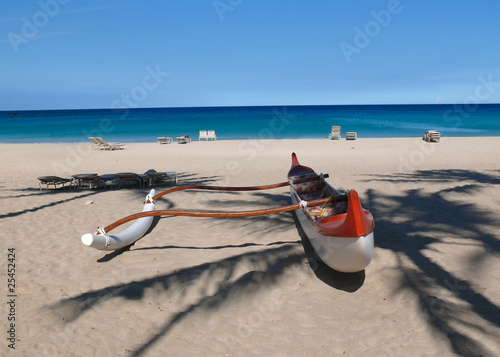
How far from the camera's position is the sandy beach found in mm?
3252

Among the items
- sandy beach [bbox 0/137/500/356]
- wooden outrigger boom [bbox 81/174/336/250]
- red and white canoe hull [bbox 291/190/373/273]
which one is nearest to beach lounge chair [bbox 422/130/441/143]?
sandy beach [bbox 0/137/500/356]

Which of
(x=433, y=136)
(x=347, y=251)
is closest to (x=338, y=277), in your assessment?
(x=347, y=251)

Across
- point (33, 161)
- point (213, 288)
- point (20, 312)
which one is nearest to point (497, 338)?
point (213, 288)

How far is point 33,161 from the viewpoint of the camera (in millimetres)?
15898

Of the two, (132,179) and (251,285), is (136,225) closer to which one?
(251,285)

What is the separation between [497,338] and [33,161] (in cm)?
1758

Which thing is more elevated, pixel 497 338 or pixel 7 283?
pixel 7 283

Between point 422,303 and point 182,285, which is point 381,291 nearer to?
point 422,303

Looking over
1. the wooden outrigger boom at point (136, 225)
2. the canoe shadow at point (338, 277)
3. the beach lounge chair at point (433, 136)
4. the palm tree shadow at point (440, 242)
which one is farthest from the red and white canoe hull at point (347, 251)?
the beach lounge chair at point (433, 136)

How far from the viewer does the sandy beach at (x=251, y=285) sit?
3252 millimetres

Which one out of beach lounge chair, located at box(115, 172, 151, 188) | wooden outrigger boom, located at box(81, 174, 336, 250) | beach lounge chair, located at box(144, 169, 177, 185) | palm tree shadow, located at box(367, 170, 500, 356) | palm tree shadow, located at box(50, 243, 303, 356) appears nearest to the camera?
palm tree shadow, located at box(367, 170, 500, 356)

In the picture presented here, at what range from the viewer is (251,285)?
426 centimetres

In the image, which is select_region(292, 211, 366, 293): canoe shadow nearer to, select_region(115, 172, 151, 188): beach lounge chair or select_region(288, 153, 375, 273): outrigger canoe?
select_region(288, 153, 375, 273): outrigger canoe

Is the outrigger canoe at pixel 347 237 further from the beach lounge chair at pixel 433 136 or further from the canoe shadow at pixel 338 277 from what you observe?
the beach lounge chair at pixel 433 136
